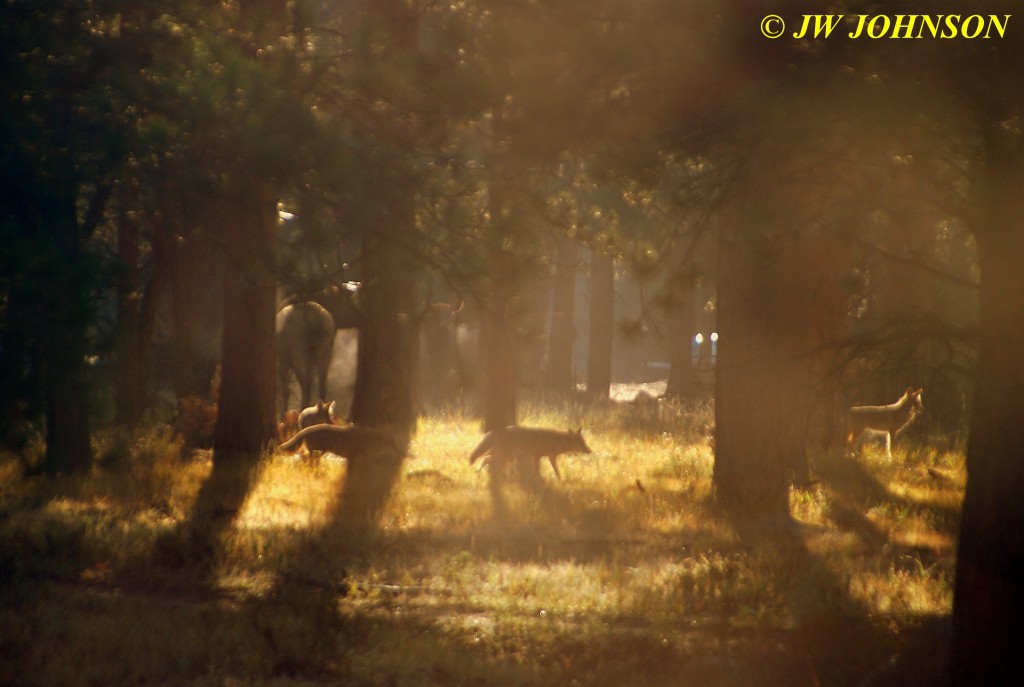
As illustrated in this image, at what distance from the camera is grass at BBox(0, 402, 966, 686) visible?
21.9 ft

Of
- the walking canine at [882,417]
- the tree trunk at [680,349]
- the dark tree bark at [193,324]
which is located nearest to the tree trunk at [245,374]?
the dark tree bark at [193,324]

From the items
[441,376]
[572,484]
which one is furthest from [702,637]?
[441,376]

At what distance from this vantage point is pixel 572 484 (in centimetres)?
1253

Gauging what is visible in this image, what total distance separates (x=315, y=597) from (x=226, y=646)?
103cm

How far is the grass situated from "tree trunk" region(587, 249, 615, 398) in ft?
57.2

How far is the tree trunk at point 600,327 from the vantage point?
30578 mm

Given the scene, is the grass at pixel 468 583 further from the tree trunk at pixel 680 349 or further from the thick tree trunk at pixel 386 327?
the tree trunk at pixel 680 349

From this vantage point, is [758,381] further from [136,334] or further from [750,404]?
[136,334]

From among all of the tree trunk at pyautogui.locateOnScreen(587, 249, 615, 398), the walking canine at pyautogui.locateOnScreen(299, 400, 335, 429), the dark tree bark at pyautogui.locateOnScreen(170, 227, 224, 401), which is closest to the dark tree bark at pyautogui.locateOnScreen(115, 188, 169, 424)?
the dark tree bark at pyautogui.locateOnScreen(170, 227, 224, 401)

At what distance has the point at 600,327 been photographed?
31312 mm

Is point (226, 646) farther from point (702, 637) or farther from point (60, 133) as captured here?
point (60, 133)

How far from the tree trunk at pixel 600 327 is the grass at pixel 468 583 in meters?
17.4

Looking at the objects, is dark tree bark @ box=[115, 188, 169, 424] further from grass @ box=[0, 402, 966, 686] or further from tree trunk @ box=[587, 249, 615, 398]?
tree trunk @ box=[587, 249, 615, 398]

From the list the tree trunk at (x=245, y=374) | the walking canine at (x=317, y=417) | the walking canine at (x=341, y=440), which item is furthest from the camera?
the walking canine at (x=317, y=417)
